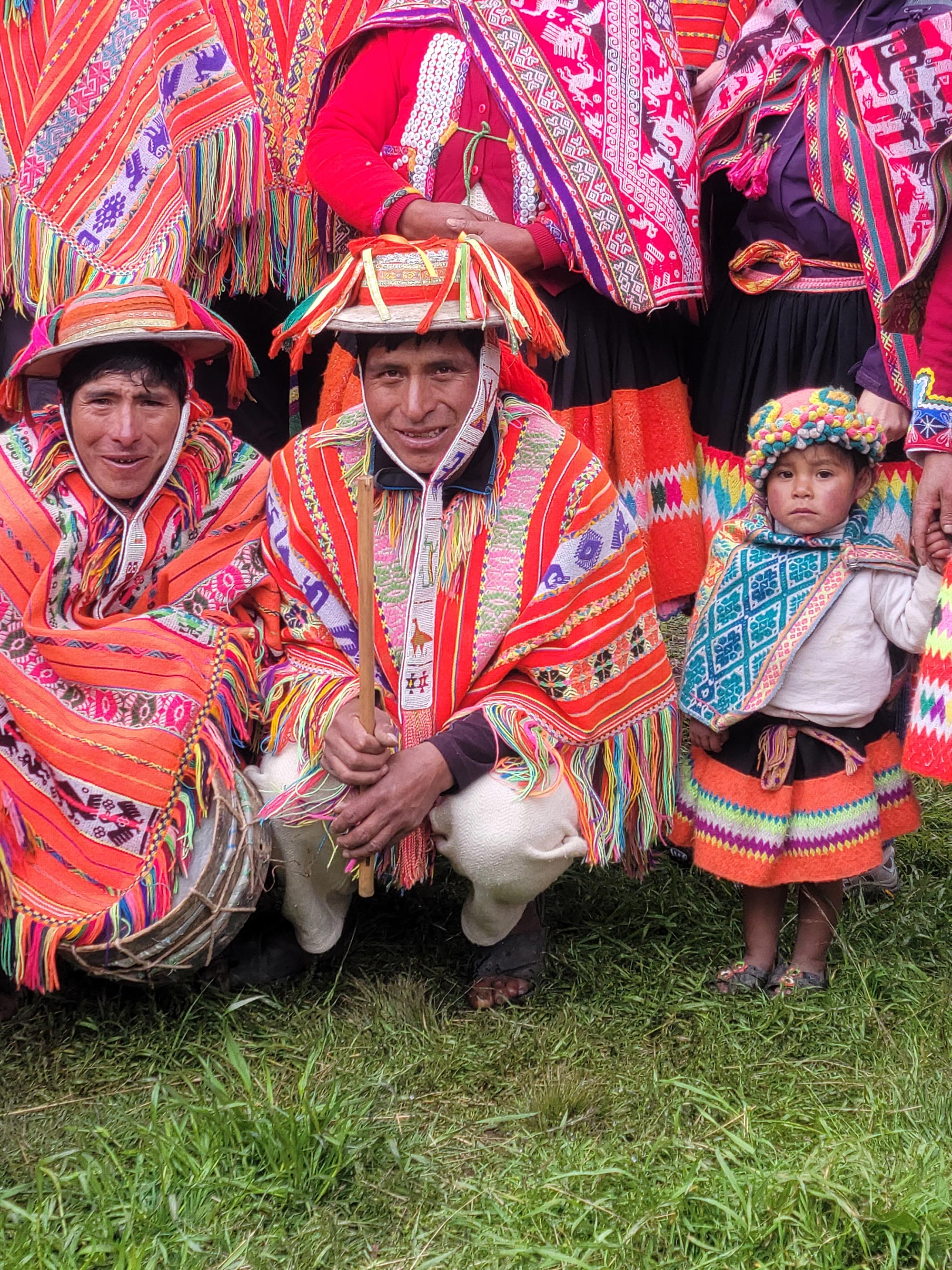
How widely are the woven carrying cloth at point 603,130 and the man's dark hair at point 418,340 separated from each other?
17.1 inches

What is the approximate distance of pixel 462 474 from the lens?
3.00 metres

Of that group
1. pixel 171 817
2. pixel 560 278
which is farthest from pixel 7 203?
pixel 171 817

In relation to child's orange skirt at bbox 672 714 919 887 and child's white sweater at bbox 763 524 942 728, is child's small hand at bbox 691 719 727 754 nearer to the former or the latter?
child's orange skirt at bbox 672 714 919 887

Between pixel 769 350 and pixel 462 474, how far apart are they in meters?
0.81

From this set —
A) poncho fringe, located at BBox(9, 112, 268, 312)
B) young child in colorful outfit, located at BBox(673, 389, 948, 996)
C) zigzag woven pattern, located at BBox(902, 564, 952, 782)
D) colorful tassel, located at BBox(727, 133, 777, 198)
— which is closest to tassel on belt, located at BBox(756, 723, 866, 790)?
young child in colorful outfit, located at BBox(673, 389, 948, 996)

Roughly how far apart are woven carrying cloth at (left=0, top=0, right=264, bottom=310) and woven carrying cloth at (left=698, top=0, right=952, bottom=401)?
53.1 inches

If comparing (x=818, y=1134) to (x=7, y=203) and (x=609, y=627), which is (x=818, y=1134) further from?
(x=7, y=203)

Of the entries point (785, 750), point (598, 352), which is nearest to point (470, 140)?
point (598, 352)

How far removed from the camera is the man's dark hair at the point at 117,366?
9.80ft

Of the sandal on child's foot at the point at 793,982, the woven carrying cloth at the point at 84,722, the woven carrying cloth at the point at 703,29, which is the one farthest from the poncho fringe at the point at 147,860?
the woven carrying cloth at the point at 703,29

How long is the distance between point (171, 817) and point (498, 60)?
5.90 ft

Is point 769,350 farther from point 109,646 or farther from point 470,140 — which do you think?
point 109,646

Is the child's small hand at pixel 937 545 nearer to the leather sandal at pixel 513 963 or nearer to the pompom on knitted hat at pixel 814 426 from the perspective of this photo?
the pompom on knitted hat at pixel 814 426

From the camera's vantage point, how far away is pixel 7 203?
3557 mm
